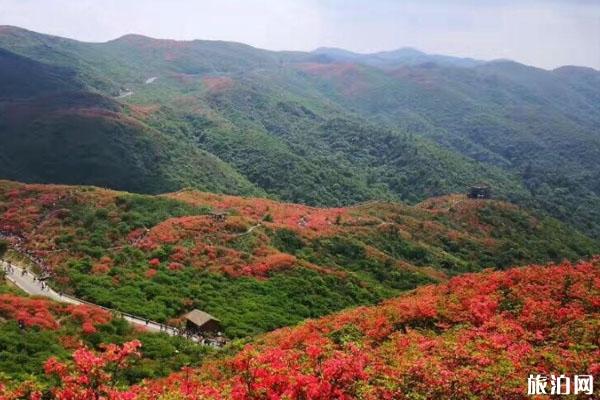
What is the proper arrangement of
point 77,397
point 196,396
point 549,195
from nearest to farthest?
point 77,397 → point 196,396 → point 549,195

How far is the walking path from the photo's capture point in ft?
132

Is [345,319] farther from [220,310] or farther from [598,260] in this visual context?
[598,260]

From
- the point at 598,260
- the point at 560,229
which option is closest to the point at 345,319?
the point at 598,260

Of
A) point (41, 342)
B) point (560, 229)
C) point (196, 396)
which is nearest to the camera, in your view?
point (196, 396)

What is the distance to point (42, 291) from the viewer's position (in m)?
43.8

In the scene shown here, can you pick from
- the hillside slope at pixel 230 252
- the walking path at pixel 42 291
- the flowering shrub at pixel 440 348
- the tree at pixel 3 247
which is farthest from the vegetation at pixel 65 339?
the tree at pixel 3 247

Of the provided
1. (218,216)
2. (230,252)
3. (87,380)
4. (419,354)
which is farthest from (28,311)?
(218,216)

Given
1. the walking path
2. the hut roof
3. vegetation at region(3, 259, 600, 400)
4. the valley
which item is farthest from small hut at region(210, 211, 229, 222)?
vegetation at region(3, 259, 600, 400)

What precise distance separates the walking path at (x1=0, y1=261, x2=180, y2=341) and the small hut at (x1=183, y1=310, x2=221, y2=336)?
1060mm

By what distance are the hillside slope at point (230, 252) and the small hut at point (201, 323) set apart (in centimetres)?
118

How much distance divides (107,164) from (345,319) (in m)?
93.8

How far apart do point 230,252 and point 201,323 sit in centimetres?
1812

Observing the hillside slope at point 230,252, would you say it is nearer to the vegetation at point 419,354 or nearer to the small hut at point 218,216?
the small hut at point 218,216

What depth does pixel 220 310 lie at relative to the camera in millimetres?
45062
